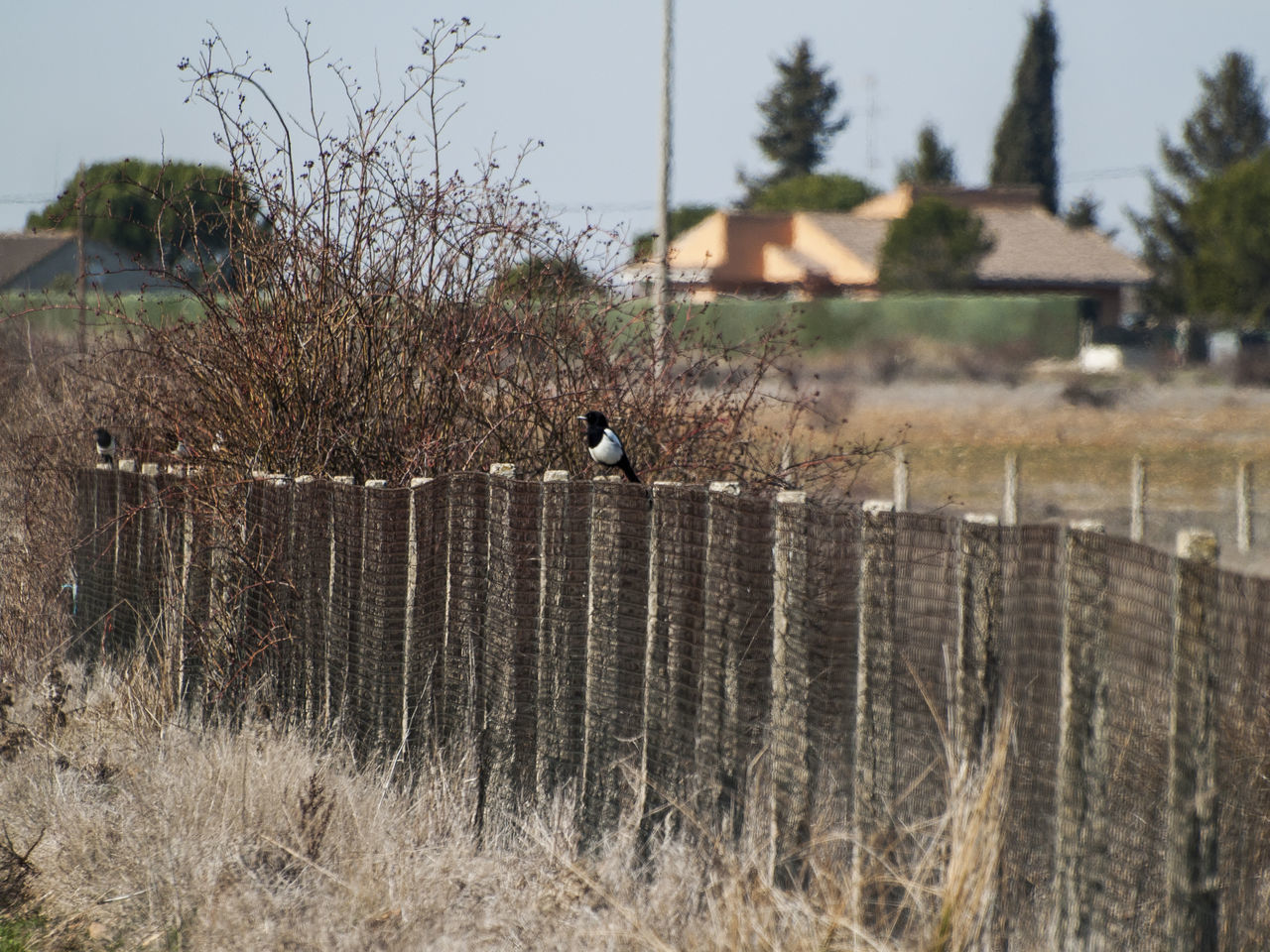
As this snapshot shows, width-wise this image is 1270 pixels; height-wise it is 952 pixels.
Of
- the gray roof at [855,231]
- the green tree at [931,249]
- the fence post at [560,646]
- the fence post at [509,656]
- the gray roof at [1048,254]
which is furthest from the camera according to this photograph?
the gray roof at [855,231]

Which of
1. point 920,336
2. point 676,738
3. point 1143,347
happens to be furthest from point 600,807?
point 1143,347

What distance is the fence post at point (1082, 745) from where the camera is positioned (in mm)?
3688

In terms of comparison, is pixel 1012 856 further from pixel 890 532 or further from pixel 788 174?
pixel 788 174

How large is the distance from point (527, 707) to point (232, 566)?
2115 millimetres

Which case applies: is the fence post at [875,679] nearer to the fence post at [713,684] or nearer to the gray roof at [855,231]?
the fence post at [713,684]

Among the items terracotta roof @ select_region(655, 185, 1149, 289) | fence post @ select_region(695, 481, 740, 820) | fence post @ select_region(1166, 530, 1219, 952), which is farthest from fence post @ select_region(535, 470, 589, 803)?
terracotta roof @ select_region(655, 185, 1149, 289)

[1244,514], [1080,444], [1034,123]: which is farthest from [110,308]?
[1034,123]

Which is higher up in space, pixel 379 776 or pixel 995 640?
pixel 995 640

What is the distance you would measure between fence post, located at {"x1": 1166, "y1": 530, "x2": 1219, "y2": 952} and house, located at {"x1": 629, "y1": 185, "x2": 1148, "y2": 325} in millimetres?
56083

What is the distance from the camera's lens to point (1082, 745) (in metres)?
3.72

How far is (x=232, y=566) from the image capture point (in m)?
7.03

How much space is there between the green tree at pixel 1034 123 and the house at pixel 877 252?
25.4 ft

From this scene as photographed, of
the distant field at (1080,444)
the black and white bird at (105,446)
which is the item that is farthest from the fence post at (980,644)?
the distant field at (1080,444)

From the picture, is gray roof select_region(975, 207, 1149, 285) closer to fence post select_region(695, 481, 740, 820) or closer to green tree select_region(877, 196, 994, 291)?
green tree select_region(877, 196, 994, 291)
